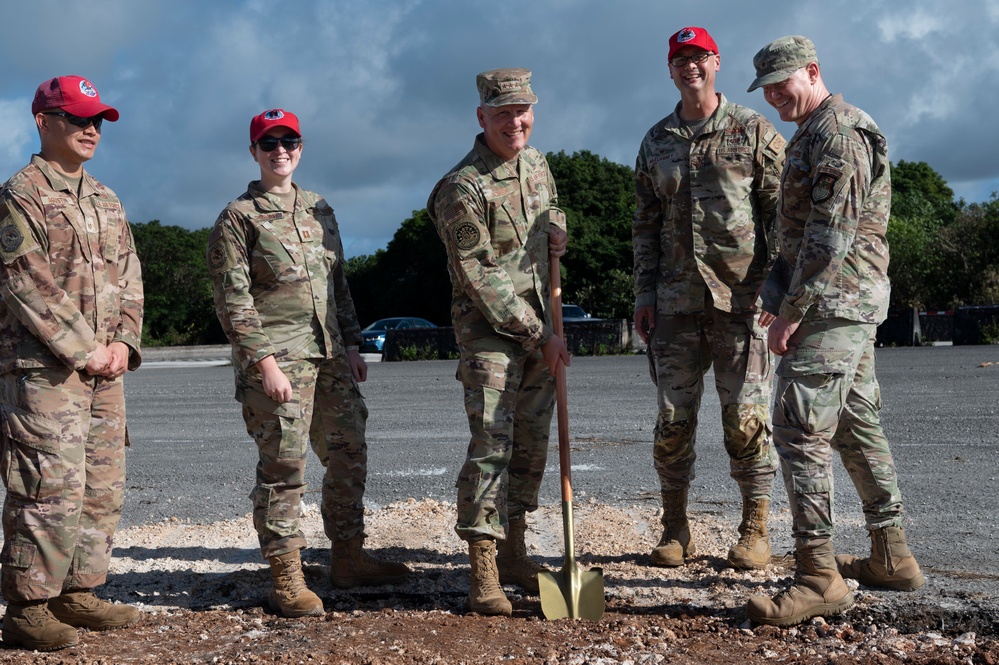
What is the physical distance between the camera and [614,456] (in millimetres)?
8711

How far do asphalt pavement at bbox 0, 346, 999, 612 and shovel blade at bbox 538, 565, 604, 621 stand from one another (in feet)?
4.81

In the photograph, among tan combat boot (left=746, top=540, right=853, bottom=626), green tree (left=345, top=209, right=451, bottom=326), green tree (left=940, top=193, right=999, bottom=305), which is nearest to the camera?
tan combat boot (left=746, top=540, right=853, bottom=626)

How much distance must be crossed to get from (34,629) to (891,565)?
358 centimetres

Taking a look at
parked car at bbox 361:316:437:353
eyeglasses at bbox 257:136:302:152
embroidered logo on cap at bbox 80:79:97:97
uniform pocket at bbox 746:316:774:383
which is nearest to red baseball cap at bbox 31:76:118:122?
embroidered logo on cap at bbox 80:79:97:97

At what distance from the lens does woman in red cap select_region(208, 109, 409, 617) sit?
4773 mm

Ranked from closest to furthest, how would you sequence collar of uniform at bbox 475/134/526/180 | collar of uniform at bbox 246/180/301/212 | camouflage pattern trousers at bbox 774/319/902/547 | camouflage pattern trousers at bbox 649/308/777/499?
1. camouflage pattern trousers at bbox 774/319/902/547
2. collar of uniform at bbox 475/134/526/180
3. collar of uniform at bbox 246/180/301/212
4. camouflage pattern trousers at bbox 649/308/777/499

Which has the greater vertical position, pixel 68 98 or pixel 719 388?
pixel 68 98

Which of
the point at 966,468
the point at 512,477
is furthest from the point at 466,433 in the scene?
the point at 512,477

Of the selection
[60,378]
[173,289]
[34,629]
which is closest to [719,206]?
[60,378]

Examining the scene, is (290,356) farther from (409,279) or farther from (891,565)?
(409,279)

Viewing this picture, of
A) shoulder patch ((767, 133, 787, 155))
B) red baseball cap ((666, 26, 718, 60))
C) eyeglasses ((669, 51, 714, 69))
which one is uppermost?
red baseball cap ((666, 26, 718, 60))

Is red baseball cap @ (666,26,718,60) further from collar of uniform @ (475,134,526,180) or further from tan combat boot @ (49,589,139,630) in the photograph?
tan combat boot @ (49,589,139,630)

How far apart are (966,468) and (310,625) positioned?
5057 millimetres

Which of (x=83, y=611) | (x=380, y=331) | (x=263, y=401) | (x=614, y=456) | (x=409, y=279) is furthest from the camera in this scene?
(x=409, y=279)
